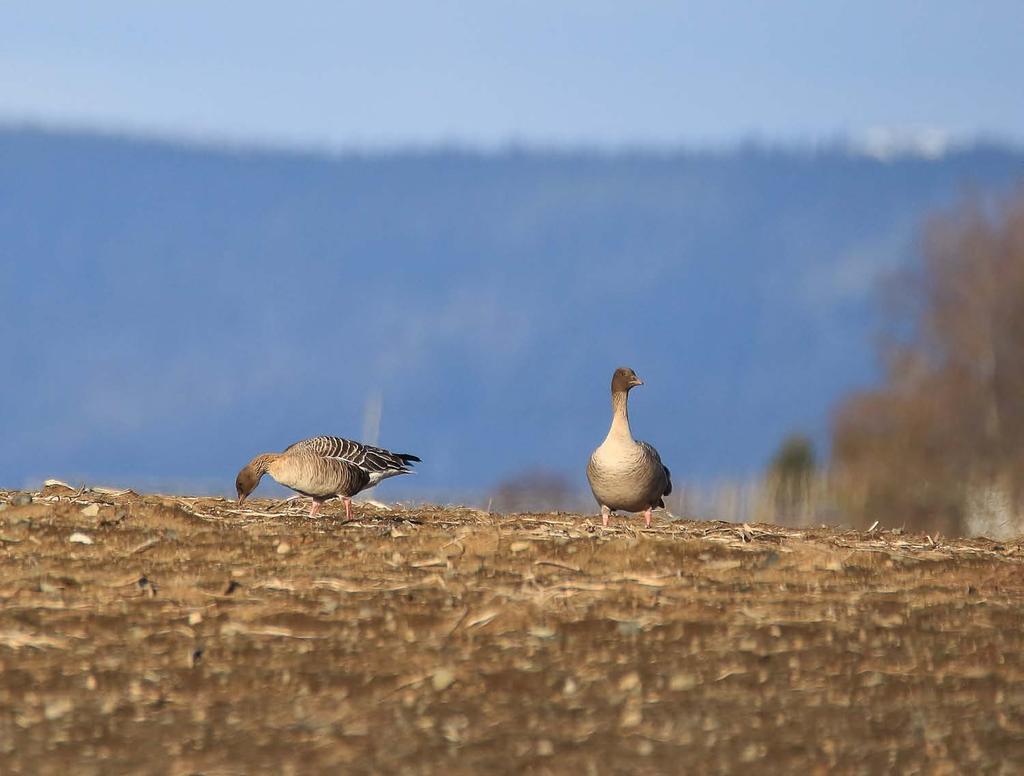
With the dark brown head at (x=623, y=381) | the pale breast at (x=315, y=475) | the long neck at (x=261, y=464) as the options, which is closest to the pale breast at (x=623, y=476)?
the dark brown head at (x=623, y=381)

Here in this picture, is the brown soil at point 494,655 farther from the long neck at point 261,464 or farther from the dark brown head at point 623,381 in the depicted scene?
the long neck at point 261,464

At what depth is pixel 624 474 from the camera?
1409 cm

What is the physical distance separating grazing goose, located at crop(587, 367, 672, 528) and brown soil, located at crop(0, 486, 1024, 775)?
2.51m

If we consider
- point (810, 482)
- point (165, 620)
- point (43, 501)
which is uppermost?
point (810, 482)

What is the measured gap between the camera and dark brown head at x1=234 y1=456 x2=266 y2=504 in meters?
16.2

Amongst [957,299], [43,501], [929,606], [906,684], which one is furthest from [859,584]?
Result: [957,299]

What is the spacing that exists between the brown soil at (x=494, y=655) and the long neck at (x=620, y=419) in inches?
117

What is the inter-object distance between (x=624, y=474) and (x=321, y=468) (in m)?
3.33

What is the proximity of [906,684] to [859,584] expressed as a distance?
258cm

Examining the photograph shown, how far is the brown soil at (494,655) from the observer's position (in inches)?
251

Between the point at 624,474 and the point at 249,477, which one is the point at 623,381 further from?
the point at 249,477

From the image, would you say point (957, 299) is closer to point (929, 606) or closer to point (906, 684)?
point (929, 606)

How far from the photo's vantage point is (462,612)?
8461 millimetres

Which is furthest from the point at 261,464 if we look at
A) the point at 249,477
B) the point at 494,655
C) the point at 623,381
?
the point at 494,655
